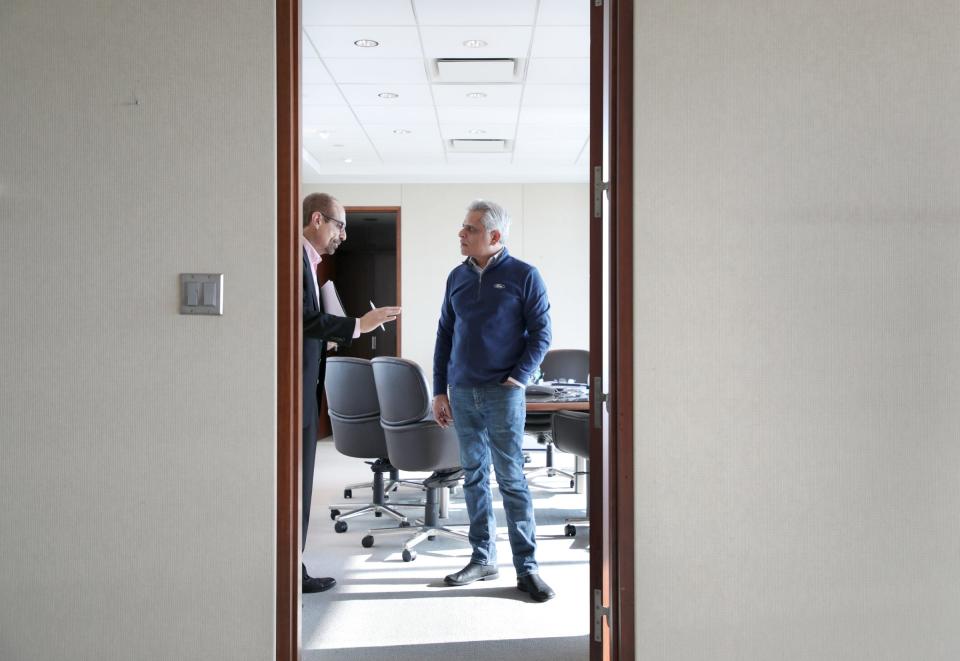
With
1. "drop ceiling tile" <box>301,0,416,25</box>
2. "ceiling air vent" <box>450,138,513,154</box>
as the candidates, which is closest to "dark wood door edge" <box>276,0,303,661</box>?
"drop ceiling tile" <box>301,0,416,25</box>

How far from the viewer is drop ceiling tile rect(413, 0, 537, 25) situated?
14.1ft

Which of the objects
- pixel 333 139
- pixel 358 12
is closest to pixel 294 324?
pixel 358 12

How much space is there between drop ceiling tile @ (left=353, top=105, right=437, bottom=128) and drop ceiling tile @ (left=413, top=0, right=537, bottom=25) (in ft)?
5.80

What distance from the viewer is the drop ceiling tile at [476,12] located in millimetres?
4309

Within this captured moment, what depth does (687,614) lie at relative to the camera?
7.52ft

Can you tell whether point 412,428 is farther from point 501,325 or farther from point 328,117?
point 328,117

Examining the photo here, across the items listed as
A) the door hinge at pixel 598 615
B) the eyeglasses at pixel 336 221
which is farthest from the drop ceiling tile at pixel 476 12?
the door hinge at pixel 598 615

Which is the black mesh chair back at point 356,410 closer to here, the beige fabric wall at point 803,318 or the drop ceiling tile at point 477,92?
the drop ceiling tile at point 477,92

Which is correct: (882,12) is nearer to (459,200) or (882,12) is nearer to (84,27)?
(84,27)

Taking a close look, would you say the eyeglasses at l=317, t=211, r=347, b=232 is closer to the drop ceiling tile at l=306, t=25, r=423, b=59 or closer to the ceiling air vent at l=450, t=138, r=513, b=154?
the drop ceiling tile at l=306, t=25, r=423, b=59

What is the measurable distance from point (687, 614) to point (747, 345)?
2.45ft

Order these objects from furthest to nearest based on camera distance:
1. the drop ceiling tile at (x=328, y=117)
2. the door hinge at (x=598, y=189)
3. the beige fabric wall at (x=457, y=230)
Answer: the beige fabric wall at (x=457, y=230)
the drop ceiling tile at (x=328, y=117)
the door hinge at (x=598, y=189)

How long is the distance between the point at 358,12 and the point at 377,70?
985 millimetres

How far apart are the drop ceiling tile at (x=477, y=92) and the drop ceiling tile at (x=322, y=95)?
691 millimetres
